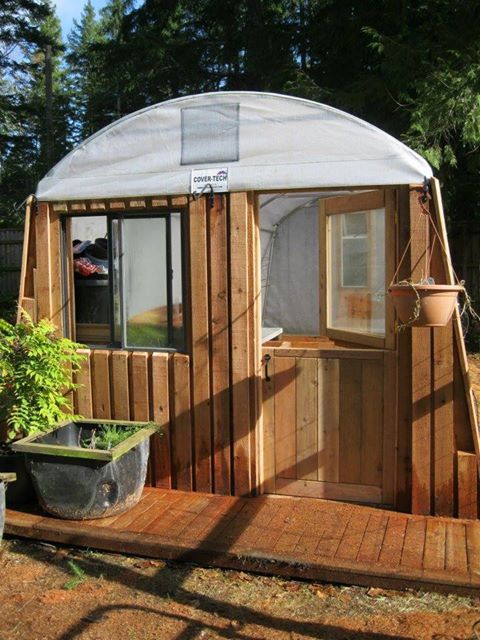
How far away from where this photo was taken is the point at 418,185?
414 centimetres

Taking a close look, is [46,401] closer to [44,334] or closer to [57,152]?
[44,334]

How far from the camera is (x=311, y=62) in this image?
1155cm

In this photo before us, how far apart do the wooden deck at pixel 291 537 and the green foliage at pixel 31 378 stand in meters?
0.65

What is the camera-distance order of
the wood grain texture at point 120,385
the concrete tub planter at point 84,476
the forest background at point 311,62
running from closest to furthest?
the concrete tub planter at point 84,476 → the wood grain texture at point 120,385 → the forest background at point 311,62

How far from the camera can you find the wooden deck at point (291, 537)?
3.54 meters

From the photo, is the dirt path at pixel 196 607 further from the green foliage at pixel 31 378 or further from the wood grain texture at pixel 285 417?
the wood grain texture at pixel 285 417

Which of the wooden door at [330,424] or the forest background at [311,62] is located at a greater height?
the forest background at [311,62]

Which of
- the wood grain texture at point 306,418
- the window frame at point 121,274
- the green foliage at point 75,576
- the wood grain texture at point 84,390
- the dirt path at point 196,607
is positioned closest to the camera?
the dirt path at point 196,607

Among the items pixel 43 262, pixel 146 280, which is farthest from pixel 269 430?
pixel 43 262

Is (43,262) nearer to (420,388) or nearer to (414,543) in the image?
(420,388)

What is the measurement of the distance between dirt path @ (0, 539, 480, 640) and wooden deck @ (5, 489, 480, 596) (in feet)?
0.26

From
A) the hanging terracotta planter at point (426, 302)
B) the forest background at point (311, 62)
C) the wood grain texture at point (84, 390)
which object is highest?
the forest background at point (311, 62)

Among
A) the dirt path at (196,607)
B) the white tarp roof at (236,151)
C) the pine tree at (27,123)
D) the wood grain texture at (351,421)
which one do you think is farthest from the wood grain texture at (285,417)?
the pine tree at (27,123)

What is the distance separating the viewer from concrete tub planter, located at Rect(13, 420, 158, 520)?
4.14 metres
